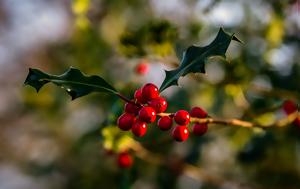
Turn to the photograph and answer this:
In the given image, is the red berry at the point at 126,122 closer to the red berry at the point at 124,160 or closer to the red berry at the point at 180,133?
the red berry at the point at 180,133

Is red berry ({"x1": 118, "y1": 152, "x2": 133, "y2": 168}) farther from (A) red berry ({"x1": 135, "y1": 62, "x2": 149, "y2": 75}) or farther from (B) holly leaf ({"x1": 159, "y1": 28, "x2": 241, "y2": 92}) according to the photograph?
(B) holly leaf ({"x1": 159, "y1": 28, "x2": 241, "y2": 92})

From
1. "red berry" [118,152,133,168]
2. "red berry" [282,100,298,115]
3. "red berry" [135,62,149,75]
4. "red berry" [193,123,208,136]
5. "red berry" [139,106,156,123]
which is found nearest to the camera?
"red berry" [139,106,156,123]

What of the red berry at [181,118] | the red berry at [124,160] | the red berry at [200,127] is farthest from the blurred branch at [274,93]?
the red berry at [181,118]

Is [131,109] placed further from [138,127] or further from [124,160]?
[124,160]

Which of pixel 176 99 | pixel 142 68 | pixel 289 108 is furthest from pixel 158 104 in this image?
pixel 176 99

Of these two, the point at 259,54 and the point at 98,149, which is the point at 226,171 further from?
the point at 259,54

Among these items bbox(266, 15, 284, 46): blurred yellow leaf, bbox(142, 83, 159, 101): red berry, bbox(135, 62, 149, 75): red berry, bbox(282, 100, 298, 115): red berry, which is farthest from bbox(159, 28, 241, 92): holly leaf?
bbox(266, 15, 284, 46): blurred yellow leaf

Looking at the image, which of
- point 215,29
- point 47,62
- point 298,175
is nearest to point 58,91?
point 215,29

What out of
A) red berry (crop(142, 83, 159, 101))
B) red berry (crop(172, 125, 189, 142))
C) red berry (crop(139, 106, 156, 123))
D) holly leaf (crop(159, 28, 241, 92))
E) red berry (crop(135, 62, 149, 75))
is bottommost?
red berry (crop(139, 106, 156, 123))
